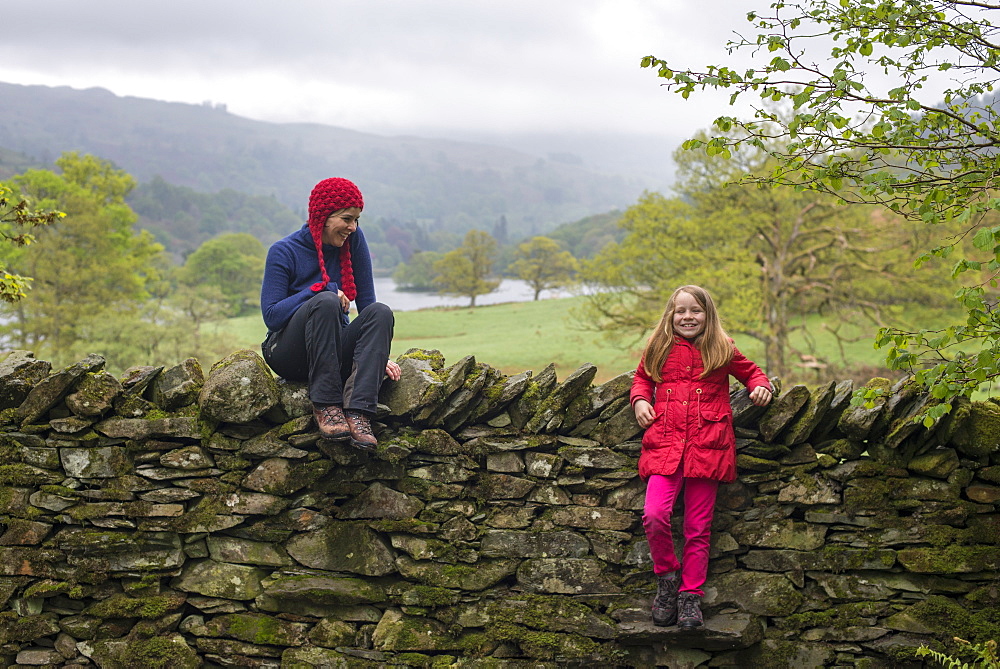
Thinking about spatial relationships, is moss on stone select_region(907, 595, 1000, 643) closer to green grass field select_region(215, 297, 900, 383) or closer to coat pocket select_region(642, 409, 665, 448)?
coat pocket select_region(642, 409, 665, 448)

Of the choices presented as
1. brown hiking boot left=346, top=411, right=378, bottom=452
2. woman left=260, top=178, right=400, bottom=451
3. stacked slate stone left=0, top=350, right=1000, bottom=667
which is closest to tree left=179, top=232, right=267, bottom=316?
stacked slate stone left=0, top=350, right=1000, bottom=667

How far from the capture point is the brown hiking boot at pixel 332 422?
423 cm

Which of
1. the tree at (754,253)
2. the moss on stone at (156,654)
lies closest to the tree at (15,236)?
the moss on stone at (156,654)

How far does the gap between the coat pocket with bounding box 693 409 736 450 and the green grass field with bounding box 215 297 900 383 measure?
13.5m

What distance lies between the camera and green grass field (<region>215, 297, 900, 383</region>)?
2250 centimetres

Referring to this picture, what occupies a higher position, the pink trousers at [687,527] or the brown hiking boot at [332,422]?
the brown hiking boot at [332,422]

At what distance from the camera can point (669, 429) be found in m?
4.18

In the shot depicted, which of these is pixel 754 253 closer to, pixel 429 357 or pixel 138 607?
pixel 429 357

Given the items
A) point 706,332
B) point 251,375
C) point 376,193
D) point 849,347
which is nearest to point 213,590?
point 251,375

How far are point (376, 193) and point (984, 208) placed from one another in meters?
180

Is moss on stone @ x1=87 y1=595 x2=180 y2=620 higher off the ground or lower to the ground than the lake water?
lower

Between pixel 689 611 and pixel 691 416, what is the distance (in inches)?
46.4

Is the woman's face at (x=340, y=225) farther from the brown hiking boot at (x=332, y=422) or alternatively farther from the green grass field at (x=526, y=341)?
the green grass field at (x=526, y=341)

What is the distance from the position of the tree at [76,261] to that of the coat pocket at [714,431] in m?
23.2
